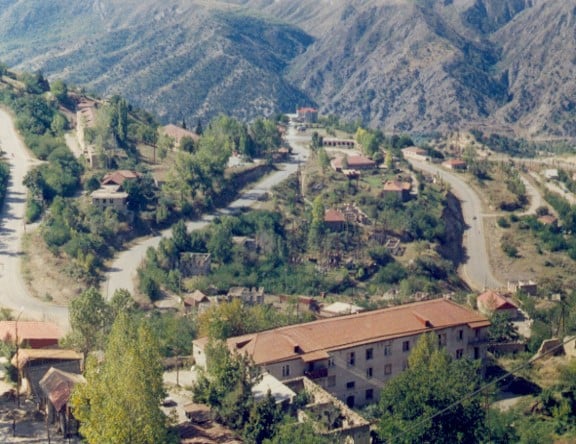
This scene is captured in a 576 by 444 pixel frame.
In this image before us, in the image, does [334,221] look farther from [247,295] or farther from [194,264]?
[247,295]

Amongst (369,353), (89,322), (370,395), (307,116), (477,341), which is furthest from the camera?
(307,116)

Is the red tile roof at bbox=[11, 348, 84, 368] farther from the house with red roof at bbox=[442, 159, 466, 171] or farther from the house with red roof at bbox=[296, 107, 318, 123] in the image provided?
the house with red roof at bbox=[296, 107, 318, 123]

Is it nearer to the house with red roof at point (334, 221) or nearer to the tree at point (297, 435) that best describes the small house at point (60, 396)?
the tree at point (297, 435)

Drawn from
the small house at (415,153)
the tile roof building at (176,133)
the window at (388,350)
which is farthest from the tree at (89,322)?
the small house at (415,153)

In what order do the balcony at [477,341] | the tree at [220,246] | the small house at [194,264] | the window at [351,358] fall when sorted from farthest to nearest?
the tree at [220,246] → the small house at [194,264] → the balcony at [477,341] → the window at [351,358]

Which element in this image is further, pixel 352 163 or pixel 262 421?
pixel 352 163

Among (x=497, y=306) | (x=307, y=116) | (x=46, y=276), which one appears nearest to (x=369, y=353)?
(x=497, y=306)

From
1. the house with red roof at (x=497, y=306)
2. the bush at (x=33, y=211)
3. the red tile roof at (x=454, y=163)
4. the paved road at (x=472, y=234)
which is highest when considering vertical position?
the bush at (x=33, y=211)
